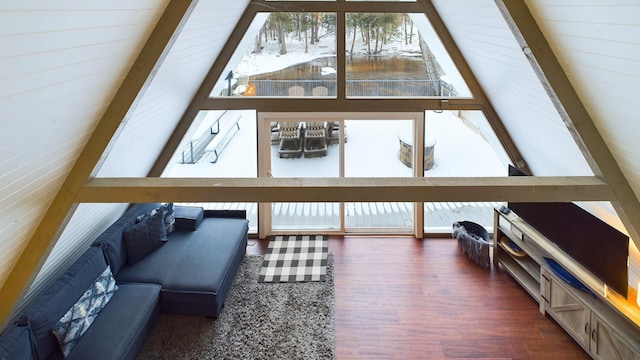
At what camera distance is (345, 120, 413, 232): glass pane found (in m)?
5.27

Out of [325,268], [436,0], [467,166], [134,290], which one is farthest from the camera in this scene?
[467,166]

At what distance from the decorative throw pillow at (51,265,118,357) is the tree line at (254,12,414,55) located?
10.2 ft

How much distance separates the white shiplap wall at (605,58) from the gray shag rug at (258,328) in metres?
2.66

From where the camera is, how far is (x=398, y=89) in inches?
197

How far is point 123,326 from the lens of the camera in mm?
3100

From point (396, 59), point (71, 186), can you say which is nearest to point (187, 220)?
point (71, 186)

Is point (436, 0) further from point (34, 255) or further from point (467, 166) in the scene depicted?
point (34, 255)

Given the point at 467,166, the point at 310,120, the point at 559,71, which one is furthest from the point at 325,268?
the point at 559,71

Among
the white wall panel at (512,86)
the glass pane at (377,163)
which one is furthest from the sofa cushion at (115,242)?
the white wall panel at (512,86)

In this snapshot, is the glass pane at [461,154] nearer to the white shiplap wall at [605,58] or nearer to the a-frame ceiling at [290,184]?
the a-frame ceiling at [290,184]

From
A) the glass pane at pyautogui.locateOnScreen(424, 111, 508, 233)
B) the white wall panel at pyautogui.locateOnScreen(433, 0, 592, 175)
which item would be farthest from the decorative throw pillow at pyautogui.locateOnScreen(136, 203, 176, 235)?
the white wall panel at pyautogui.locateOnScreen(433, 0, 592, 175)

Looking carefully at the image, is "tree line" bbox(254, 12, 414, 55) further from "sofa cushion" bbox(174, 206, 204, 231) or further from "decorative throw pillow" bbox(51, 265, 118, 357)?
"decorative throw pillow" bbox(51, 265, 118, 357)

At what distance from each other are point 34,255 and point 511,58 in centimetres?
391

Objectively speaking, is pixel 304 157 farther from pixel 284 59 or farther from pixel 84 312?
pixel 84 312
